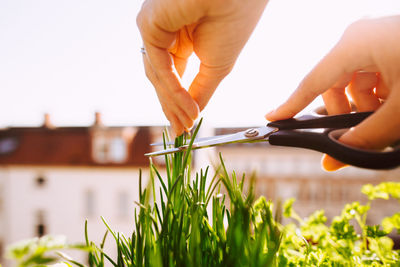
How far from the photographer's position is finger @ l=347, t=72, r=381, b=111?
47cm

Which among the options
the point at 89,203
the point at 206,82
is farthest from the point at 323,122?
the point at 89,203

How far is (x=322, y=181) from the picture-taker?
42.3 ft

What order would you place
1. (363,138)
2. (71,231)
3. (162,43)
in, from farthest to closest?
(71,231)
(162,43)
(363,138)

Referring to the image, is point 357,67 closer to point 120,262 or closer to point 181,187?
point 181,187

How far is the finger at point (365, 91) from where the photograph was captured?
0.47m

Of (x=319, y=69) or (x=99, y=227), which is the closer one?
(x=319, y=69)

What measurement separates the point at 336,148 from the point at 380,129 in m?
0.04

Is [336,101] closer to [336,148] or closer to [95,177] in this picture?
[336,148]

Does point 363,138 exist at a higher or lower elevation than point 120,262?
higher

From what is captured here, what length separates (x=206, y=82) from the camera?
52cm

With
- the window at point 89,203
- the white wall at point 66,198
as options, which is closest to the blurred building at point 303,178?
the white wall at point 66,198

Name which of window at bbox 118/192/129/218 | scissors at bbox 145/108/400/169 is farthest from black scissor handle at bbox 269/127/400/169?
window at bbox 118/192/129/218

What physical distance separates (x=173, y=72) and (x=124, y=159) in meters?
10.8

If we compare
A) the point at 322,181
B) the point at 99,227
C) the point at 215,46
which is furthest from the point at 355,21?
the point at 322,181
